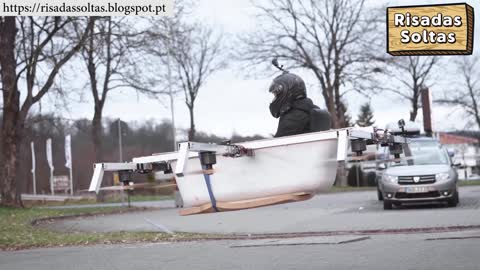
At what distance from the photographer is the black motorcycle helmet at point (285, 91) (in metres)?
5.98

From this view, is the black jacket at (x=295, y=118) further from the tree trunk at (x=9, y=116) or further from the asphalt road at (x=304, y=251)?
the tree trunk at (x=9, y=116)

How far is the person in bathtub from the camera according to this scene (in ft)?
19.9

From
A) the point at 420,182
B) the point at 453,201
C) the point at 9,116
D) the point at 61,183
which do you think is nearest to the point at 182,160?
the point at 420,182

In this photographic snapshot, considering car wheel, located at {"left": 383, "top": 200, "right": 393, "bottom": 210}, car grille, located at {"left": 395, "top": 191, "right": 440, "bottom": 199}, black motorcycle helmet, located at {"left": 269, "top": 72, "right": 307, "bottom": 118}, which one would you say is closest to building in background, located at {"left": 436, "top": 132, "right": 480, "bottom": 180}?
car wheel, located at {"left": 383, "top": 200, "right": 393, "bottom": 210}

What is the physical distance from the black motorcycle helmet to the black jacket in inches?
1.7

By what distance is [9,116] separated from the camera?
28312 millimetres

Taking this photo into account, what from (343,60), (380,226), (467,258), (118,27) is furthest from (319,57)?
(467,258)

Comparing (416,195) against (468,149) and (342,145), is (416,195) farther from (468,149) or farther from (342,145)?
(468,149)

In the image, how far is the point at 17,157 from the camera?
28969 millimetres

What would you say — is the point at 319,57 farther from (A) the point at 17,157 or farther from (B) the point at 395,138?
(B) the point at 395,138

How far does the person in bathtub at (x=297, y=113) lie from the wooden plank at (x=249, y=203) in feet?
1.98

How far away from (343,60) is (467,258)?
34.6 metres

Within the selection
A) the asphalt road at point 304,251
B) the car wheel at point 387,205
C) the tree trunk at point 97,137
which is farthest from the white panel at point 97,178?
the tree trunk at point 97,137

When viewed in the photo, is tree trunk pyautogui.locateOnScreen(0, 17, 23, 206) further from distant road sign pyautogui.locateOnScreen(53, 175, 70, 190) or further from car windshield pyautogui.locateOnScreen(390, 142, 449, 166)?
distant road sign pyautogui.locateOnScreen(53, 175, 70, 190)
